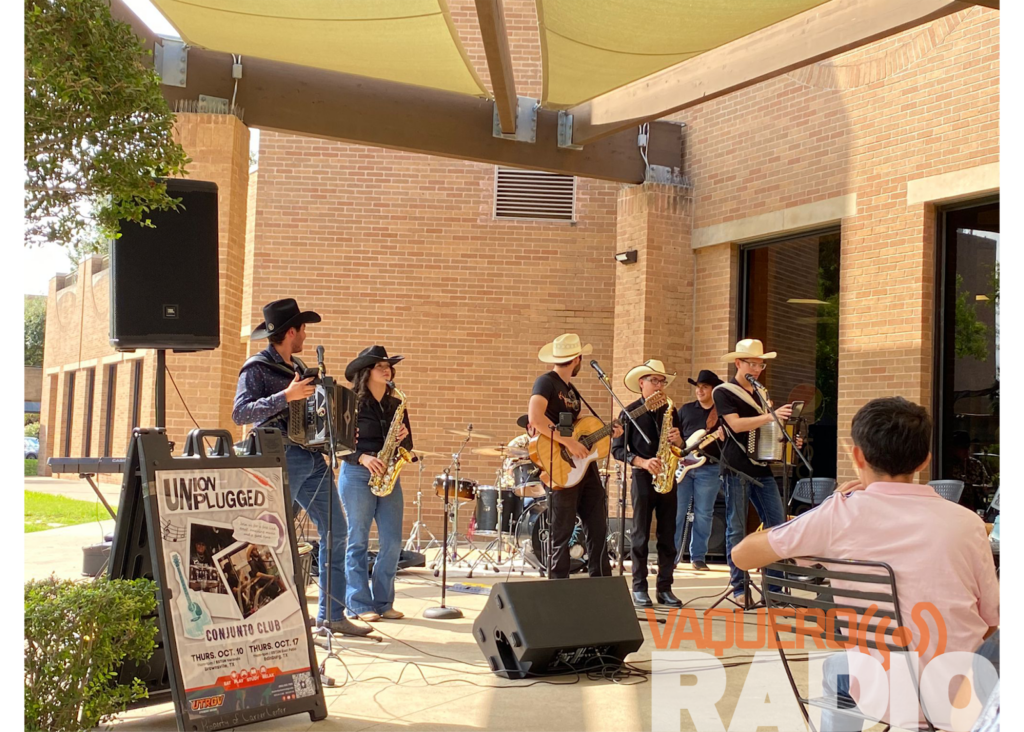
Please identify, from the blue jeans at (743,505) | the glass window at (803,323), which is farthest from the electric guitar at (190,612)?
the glass window at (803,323)

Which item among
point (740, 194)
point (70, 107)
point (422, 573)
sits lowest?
point (422, 573)

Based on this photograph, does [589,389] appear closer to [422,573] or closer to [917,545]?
[422,573]

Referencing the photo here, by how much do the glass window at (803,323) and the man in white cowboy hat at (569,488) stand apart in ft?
13.4

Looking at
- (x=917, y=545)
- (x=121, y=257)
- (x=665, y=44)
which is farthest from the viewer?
(x=665, y=44)

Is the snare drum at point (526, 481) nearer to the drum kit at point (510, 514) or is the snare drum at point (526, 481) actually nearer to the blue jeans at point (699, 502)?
the drum kit at point (510, 514)

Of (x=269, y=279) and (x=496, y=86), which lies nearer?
(x=496, y=86)

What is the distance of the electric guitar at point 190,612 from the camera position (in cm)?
389

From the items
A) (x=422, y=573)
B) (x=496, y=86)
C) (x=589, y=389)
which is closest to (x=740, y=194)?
(x=589, y=389)

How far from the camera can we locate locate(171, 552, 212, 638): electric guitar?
3893mm

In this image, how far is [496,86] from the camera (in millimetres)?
8211

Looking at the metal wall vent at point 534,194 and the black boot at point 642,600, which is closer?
the black boot at point 642,600

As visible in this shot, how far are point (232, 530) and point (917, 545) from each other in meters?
2.82

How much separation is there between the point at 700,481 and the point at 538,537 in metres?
1.74

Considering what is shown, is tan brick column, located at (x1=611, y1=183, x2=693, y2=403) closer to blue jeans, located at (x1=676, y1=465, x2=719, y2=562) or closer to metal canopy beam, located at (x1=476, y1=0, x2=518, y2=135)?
blue jeans, located at (x1=676, y1=465, x2=719, y2=562)
